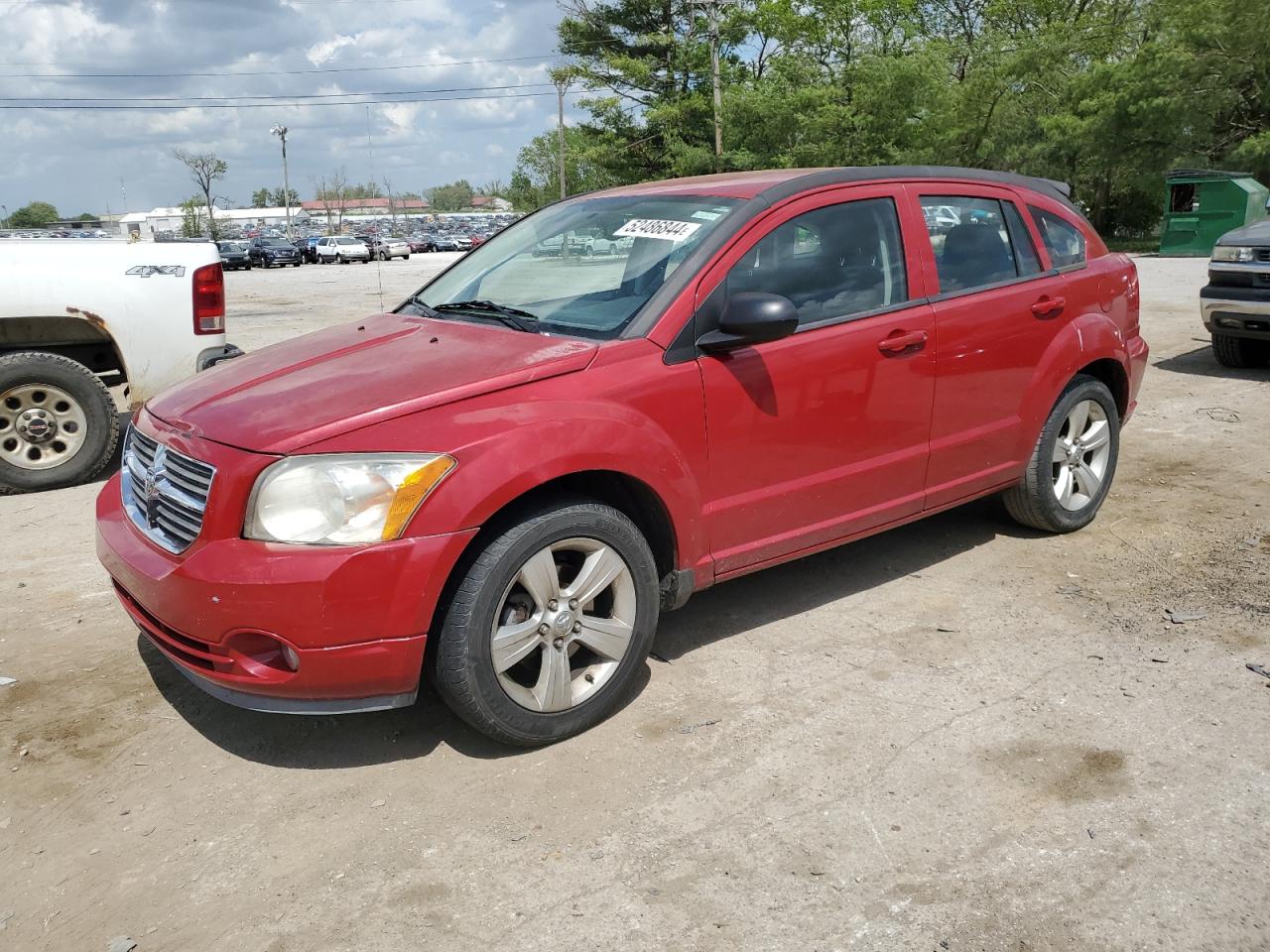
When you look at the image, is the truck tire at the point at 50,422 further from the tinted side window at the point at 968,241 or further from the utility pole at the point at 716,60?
the utility pole at the point at 716,60

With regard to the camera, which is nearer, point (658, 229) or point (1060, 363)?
point (658, 229)

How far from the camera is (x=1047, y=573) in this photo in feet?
15.6

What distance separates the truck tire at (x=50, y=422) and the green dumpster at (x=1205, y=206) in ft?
78.6

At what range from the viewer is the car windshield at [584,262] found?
147 inches

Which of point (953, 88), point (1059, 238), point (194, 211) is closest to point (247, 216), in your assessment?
point (194, 211)

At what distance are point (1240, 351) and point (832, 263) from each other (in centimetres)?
711

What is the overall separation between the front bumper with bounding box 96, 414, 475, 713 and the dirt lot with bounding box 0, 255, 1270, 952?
13.8 inches

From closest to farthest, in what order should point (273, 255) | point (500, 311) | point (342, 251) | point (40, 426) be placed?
point (500, 311)
point (40, 426)
point (273, 255)
point (342, 251)

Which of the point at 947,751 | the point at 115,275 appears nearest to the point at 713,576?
the point at 947,751

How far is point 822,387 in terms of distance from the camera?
12.8 feet

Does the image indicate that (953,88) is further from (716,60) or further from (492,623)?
(492,623)

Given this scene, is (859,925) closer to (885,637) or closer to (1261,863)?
(1261,863)

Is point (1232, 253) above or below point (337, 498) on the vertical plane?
above

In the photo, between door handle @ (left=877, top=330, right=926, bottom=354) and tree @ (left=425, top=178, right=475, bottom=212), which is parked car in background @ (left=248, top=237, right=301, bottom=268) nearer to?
door handle @ (left=877, top=330, right=926, bottom=354)
